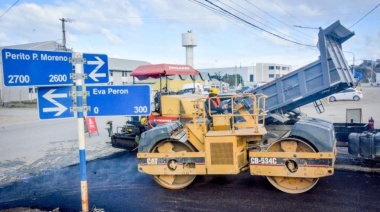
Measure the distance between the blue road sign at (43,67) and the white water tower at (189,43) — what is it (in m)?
54.3

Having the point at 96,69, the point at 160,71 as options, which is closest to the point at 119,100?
the point at 96,69

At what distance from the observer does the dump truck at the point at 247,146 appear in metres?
5.96

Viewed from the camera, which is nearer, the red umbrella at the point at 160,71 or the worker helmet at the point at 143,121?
the worker helmet at the point at 143,121

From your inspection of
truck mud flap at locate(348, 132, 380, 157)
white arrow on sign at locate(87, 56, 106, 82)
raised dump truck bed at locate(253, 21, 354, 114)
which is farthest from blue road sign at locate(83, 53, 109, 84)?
truck mud flap at locate(348, 132, 380, 157)

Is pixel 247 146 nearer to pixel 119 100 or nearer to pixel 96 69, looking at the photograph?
pixel 119 100

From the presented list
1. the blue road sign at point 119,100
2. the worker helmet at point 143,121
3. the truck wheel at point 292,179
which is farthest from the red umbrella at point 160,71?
the blue road sign at point 119,100

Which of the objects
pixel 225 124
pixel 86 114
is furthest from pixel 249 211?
pixel 86 114

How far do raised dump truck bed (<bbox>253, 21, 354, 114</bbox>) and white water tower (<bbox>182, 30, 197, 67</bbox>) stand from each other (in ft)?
165

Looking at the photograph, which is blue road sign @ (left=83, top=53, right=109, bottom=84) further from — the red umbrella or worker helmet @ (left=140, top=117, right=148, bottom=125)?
the red umbrella

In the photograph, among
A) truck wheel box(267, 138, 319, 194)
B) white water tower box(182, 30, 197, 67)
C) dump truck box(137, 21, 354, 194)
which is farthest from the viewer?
white water tower box(182, 30, 197, 67)

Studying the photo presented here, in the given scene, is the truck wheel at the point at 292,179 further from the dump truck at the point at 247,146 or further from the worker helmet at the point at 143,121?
the worker helmet at the point at 143,121

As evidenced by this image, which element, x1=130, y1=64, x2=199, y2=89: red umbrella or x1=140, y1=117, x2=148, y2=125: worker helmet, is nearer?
x1=140, y1=117, x2=148, y2=125: worker helmet

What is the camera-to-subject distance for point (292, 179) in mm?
6207

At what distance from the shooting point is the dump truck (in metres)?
5.96
